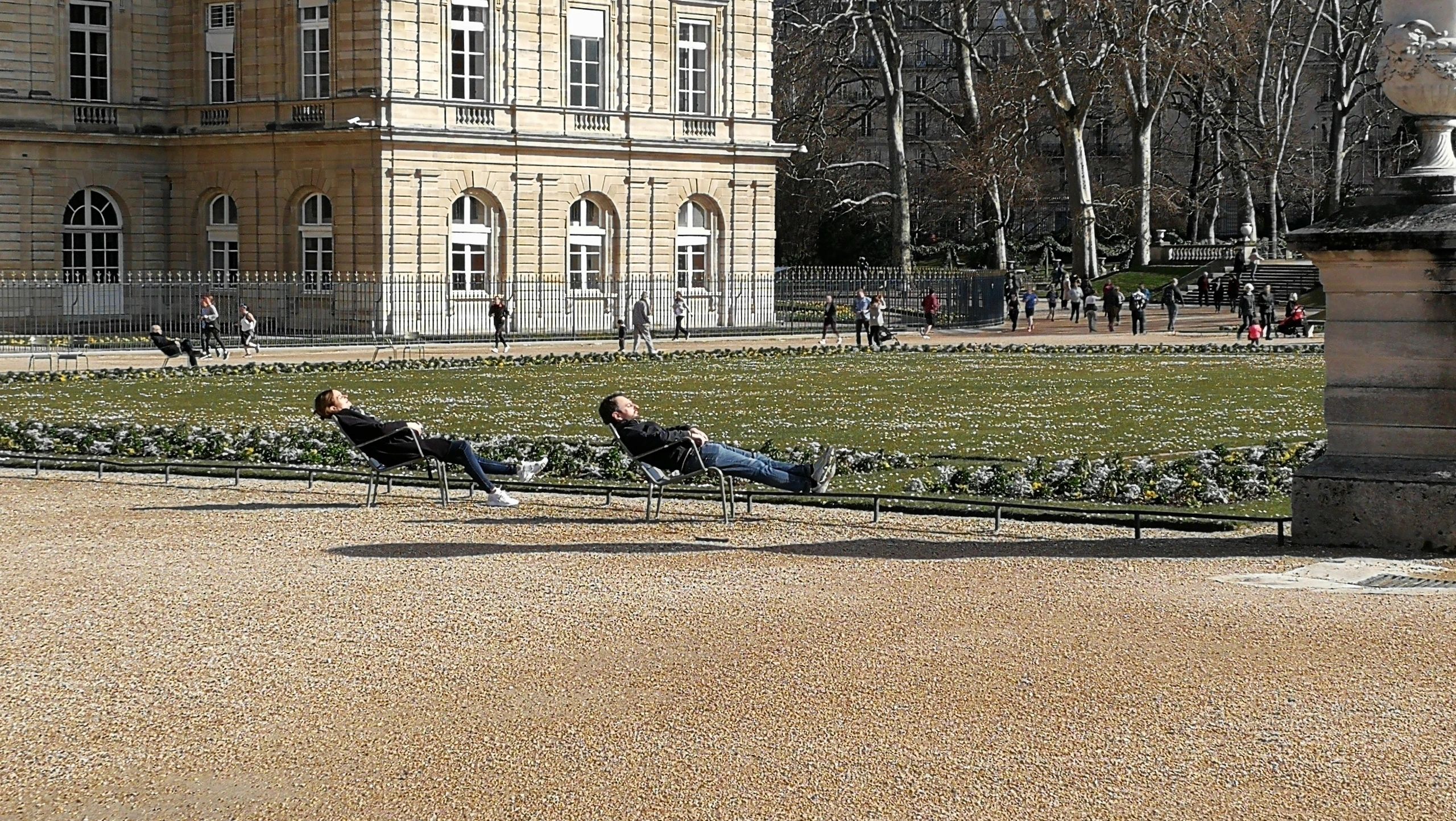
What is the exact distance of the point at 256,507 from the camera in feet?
55.8

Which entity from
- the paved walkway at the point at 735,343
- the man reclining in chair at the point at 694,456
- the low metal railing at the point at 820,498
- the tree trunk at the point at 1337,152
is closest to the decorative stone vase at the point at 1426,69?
the low metal railing at the point at 820,498

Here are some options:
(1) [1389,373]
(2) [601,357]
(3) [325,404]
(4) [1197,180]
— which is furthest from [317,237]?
(4) [1197,180]

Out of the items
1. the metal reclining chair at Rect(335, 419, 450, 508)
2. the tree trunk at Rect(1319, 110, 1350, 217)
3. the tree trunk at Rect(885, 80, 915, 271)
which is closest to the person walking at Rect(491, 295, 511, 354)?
the tree trunk at Rect(885, 80, 915, 271)

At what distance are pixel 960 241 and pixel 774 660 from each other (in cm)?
8410

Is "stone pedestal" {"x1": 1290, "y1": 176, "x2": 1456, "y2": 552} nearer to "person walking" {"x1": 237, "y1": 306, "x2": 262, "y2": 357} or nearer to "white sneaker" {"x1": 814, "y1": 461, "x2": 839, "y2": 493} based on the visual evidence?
"white sneaker" {"x1": 814, "y1": 461, "x2": 839, "y2": 493}

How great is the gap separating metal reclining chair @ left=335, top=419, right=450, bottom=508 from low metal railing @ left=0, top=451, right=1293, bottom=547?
0.48 meters

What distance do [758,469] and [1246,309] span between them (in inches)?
1505

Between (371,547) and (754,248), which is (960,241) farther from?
(371,547)

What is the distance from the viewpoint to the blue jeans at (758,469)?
15.5 metres

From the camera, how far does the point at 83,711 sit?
9.78 m

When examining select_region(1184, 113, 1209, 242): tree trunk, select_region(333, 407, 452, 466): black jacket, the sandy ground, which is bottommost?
the sandy ground

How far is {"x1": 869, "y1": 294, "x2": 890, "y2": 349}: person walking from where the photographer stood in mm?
47375

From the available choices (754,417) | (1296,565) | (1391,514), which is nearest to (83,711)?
(1296,565)

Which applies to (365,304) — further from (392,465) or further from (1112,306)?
(392,465)
